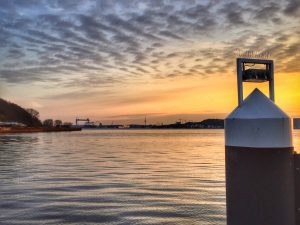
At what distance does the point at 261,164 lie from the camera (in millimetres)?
3789

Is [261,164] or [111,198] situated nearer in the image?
[261,164]

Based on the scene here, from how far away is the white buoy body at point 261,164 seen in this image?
3752 mm

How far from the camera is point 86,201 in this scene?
13.9 metres

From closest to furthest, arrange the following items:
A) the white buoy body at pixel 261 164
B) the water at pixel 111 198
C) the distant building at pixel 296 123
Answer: the white buoy body at pixel 261 164 → the distant building at pixel 296 123 → the water at pixel 111 198

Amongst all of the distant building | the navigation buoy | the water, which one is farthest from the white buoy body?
the water

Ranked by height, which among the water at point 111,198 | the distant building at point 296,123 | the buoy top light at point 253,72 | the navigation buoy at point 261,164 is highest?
the buoy top light at point 253,72

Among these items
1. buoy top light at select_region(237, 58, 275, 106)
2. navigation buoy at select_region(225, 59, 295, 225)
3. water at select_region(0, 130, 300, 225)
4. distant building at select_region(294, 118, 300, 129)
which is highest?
buoy top light at select_region(237, 58, 275, 106)

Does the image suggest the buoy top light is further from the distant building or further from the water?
the water

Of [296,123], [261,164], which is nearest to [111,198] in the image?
[296,123]

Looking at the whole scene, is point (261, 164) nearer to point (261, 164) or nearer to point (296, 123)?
point (261, 164)

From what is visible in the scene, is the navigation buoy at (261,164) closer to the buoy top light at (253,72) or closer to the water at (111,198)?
the buoy top light at (253,72)

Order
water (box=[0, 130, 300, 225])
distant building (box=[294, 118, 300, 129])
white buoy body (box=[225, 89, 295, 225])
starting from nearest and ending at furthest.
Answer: white buoy body (box=[225, 89, 295, 225])
distant building (box=[294, 118, 300, 129])
water (box=[0, 130, 300, 225])

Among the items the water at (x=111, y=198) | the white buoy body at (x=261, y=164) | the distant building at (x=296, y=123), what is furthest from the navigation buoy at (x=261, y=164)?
the water at (x=111, y=198)

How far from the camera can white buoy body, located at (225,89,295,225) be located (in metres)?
3.75
